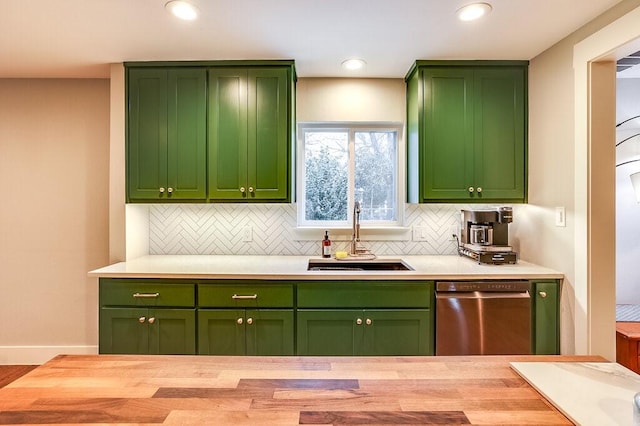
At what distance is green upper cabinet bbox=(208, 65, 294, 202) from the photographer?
2557 mm

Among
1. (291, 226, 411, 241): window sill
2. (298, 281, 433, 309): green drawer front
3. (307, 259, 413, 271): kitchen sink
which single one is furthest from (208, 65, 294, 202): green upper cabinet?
(298, 281, 433, 309): green drawer front

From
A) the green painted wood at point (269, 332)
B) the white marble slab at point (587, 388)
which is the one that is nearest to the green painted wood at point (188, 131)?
the green painted wood at point (269, 332)

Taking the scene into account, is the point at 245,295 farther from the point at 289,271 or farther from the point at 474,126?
the point at 474,126

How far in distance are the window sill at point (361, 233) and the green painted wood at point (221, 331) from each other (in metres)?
0.92

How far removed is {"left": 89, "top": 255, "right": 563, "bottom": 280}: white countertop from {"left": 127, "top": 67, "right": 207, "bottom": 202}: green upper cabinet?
0.51 meters

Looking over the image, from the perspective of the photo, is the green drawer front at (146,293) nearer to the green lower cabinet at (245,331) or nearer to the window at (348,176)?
the green lower cabinet at (245,331)

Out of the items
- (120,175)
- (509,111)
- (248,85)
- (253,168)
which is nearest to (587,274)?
(509,111)

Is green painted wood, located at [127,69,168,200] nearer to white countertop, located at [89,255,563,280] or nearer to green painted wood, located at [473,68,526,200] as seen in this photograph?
white countertop, located at [89,255,563,280]

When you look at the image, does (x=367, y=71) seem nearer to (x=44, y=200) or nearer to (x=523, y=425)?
(x=523, y=425)

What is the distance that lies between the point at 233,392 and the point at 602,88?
2.44 meters

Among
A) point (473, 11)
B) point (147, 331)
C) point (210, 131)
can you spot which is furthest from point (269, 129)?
point (147, 331)

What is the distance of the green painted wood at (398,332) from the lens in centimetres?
221

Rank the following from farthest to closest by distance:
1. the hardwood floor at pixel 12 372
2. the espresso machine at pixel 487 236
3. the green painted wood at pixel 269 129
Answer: the hardwood floor at pixel 12 372 → the green painted wood at pixel 269 129 → the espresso machine at pixel 487 236

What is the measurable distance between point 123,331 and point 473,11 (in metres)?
2.84
